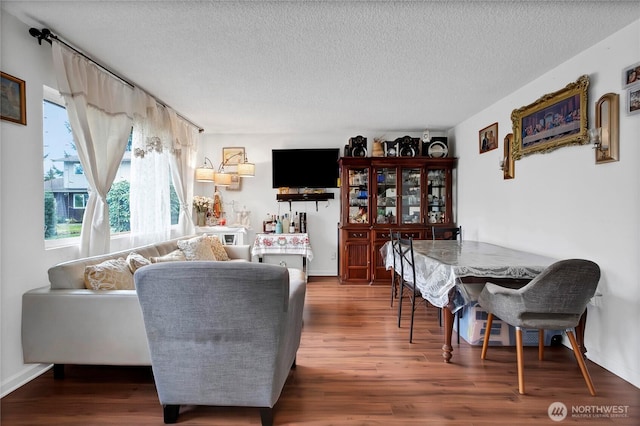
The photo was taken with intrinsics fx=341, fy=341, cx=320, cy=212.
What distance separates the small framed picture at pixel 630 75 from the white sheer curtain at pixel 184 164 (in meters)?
4.42

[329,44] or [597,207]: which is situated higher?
[329,44]

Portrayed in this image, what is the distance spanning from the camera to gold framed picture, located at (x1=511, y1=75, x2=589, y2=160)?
9.02 ft

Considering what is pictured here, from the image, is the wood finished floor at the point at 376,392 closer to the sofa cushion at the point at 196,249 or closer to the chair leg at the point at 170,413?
the chair leg at the point at 170,413

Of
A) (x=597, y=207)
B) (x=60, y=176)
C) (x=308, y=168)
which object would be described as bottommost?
(x=597, y=207)

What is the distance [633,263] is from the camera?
7.63ft

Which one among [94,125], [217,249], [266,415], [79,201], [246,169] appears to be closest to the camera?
[266,415]

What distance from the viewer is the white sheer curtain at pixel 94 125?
2.63 metres

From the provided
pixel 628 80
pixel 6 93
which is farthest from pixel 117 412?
pixel 628 80

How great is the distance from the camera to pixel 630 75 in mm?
2365

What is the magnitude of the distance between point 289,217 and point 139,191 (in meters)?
2.48

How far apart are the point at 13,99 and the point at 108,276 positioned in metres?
1.33

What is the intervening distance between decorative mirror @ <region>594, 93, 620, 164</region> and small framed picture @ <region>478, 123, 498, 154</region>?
60.3 inches

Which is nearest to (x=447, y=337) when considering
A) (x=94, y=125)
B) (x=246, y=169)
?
(x=94, y=125)

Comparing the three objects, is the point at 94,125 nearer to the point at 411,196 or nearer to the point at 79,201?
the point at 79,201
